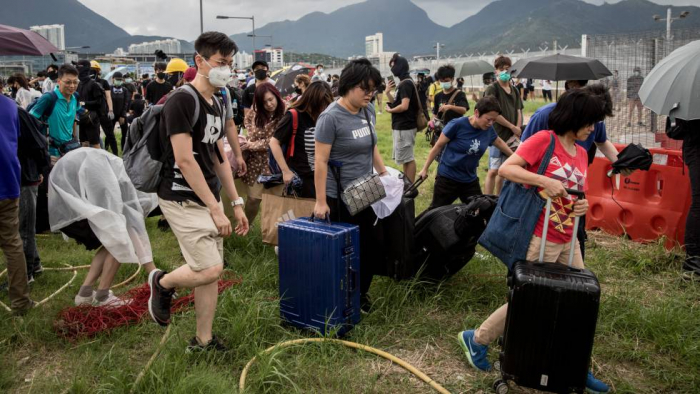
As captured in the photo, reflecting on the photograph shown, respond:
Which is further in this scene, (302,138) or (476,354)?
(302,138)

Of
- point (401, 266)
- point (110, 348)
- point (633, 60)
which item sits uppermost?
point (633, 60)

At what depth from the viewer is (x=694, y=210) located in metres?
5.05

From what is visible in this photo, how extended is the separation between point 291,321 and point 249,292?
0.76 meters

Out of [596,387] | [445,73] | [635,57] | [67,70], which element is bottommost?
[596,387]

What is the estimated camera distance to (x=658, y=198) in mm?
6020

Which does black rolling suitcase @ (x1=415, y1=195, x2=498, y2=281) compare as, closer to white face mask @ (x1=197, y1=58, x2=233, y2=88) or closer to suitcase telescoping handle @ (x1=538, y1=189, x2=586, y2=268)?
suitcase telescoping handle @ (x1=538, y1=189, x2=586, y2=268)

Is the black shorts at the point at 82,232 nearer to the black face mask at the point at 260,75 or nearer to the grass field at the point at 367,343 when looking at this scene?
the grass field at the point at 367,343

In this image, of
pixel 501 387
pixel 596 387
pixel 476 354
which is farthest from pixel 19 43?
pixel 596 387

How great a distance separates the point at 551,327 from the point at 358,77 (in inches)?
76.5

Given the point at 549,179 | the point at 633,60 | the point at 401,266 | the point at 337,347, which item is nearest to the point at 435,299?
the point at 401,266

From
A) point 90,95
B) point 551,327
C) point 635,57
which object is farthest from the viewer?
point 635,57

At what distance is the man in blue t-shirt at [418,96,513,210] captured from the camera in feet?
17.8

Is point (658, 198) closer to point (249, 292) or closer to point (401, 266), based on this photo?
point (401, 266)

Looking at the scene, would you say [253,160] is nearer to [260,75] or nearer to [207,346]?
[207,346]
